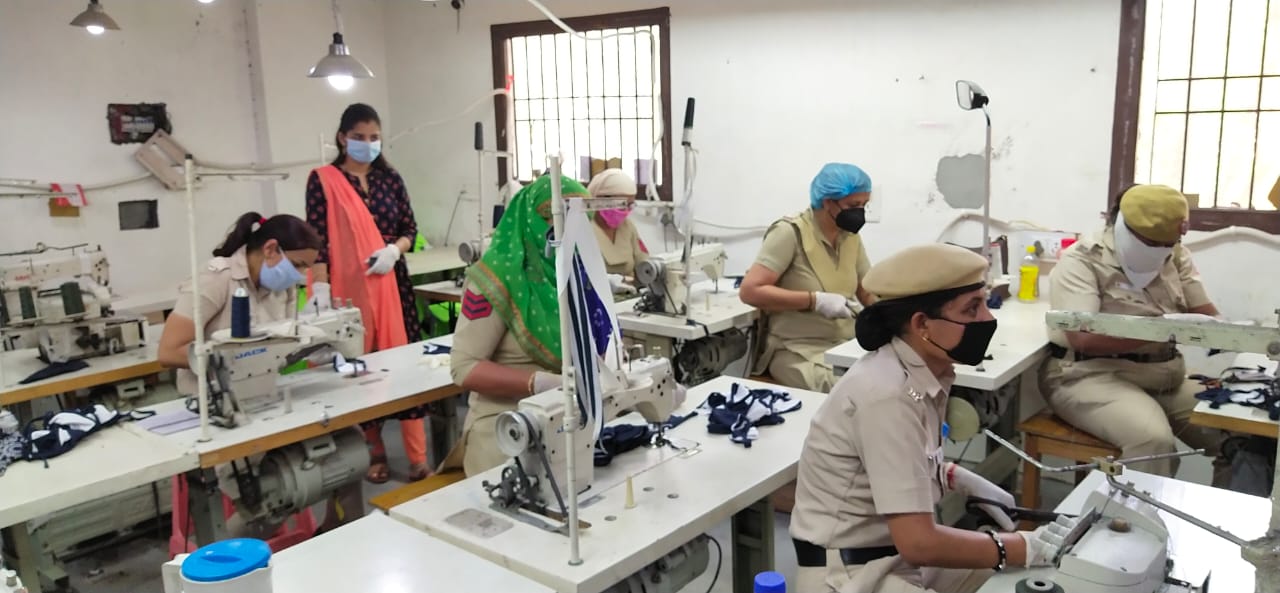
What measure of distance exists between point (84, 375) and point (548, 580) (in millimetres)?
2362

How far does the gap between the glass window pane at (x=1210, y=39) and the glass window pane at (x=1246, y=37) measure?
1.2 inches

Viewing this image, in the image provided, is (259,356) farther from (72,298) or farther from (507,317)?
(72,298)

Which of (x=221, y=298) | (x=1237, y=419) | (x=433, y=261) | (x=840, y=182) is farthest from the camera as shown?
(x=433, y=261)

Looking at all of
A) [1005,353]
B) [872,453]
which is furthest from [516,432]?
[1005,353]

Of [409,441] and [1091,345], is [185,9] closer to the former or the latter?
[409,441]

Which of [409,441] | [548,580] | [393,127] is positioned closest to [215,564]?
[548,580]

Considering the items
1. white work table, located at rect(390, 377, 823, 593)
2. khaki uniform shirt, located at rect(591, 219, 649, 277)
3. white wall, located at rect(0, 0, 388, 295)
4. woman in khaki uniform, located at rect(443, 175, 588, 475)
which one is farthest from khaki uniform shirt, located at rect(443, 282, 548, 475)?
white wall, located at rect(0, 0, 388, 295)

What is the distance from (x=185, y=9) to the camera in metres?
5.58

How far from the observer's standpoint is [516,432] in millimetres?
1780

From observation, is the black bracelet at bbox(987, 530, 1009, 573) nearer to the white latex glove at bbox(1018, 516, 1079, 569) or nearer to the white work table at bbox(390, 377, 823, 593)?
the white latex glove at bbox(1018, 516, 1079, 569)

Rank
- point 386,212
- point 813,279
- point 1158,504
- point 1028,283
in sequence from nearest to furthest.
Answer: point 1158,504, point 813,279, point 1028,283, point 386,212

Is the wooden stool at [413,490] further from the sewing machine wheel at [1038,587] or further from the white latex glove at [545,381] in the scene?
the sewing machine wheel at [1038,587]

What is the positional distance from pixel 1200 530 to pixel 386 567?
1477 mm

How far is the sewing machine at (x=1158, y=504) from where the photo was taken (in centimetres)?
114
